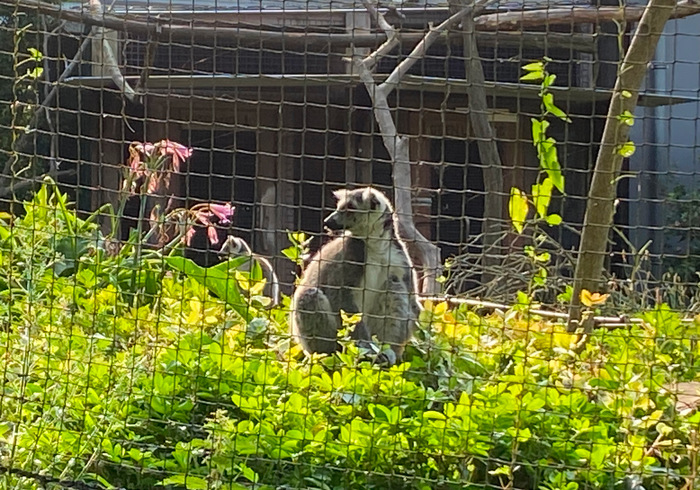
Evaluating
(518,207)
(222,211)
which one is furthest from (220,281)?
(518,207)

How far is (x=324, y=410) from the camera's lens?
2760mm

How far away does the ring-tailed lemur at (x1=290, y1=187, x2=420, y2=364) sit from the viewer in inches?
154

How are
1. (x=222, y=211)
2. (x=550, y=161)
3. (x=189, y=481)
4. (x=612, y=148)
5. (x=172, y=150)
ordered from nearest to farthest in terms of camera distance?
(x=189, y=481) < (x=550, y=161) < (x=612, y=148) < (x=172, y=150) < (x=222, y=211)

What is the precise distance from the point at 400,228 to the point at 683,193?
281 centimetres

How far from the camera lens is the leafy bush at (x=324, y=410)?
253 centimetres

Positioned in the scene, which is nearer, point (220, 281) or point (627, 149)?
point (627, 149)

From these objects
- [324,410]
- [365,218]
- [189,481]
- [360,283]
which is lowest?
[189,481]

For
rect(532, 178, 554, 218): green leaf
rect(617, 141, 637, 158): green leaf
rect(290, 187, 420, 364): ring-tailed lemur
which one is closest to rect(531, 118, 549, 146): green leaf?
rect(532, 178, 554, 218): green leaf

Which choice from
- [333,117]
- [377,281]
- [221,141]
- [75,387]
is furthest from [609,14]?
[221,141]

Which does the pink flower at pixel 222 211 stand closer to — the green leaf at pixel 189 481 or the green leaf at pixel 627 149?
the green leaf at pixel 189 481

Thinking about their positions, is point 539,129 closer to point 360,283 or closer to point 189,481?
point 189,481

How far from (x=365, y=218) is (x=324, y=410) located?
1.64 metres

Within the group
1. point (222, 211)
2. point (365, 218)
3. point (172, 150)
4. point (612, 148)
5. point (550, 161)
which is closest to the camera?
point (550, 161)

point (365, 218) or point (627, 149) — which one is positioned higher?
point (627, 149)
